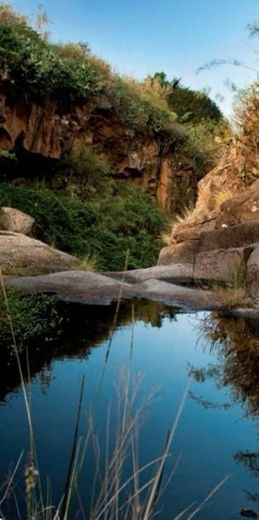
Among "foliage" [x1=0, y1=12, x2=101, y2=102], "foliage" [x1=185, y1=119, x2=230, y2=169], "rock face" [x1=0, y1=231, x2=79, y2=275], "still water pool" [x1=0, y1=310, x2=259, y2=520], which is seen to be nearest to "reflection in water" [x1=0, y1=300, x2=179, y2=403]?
"still water pool" [x1=0, y1=310, x2=259, y2=520]

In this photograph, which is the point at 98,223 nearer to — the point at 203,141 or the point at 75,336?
the point at 203,141

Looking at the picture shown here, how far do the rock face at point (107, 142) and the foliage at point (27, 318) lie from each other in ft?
32.6

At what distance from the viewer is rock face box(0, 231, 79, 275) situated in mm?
10281

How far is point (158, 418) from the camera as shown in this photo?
368cm

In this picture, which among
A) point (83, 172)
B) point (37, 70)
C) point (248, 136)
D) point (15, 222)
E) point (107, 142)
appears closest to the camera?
point (15, 222)

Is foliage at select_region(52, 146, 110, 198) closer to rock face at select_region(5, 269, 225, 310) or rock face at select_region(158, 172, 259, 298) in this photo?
rock face at select_region(158, 172, 259, 298)

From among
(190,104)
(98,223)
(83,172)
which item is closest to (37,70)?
(83,172)

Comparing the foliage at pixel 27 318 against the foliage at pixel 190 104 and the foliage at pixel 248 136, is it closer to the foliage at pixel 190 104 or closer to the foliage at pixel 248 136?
the foliage at pixel 248 136

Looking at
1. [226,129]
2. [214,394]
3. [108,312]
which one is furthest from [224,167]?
[214,394]

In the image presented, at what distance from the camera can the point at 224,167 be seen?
14797 millimetres

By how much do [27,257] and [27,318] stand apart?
5009mm

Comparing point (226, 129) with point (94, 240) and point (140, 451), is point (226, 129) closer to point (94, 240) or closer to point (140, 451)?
point (94, 240)

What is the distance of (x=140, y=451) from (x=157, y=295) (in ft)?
17.9

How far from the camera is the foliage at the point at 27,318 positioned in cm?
543
